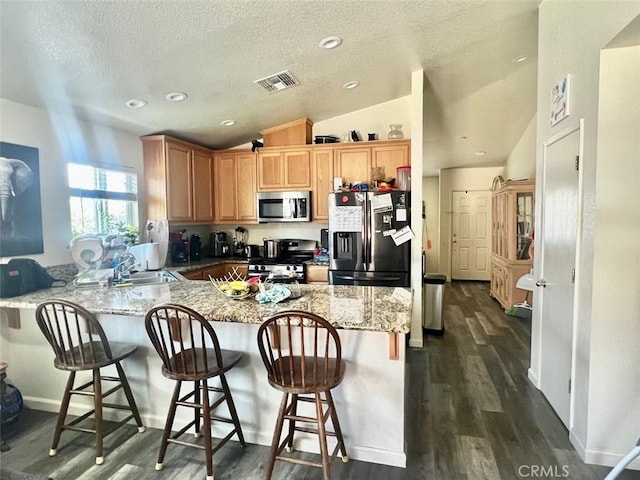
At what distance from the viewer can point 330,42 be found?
8.78ft

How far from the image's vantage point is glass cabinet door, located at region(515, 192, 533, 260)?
16.8 feet

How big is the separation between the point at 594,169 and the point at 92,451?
11.1 feet

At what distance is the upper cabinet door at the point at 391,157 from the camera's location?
4055mm

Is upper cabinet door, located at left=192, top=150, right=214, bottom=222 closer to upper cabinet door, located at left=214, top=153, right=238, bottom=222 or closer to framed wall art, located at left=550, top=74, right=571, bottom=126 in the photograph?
upper cabinet door, located at left=214, top=153, right=238, bottom=222

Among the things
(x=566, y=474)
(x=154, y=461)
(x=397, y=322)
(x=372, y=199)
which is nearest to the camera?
(x=397, y=322)

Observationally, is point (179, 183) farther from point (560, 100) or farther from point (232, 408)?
point (560, 100)

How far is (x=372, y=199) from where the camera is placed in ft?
12.2

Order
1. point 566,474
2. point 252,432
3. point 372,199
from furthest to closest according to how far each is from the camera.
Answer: point 372,199
point 252,432
point 566,474

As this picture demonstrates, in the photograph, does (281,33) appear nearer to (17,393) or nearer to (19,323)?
(19,323)

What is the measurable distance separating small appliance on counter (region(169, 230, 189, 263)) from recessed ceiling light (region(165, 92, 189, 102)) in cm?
165

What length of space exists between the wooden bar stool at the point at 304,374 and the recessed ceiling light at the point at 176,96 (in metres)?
2.25

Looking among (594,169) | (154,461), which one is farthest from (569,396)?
(154,461)

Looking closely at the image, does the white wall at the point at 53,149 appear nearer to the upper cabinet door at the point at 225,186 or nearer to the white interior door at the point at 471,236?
the upper cabinet door at the point at 225,186

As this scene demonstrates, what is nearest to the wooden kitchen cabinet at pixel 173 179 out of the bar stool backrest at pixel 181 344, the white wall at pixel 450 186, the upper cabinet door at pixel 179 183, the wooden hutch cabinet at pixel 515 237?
the upper cabinet door at pixel 179 183
